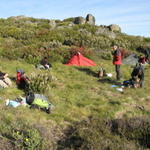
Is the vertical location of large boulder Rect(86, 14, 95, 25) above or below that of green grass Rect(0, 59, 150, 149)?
above

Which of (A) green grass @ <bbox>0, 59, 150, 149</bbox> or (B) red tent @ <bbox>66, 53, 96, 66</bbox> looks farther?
(B) red tent @ <bbox>66, 53, 96, 66</bbox>

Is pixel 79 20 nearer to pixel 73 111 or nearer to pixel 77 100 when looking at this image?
pixel 77 100

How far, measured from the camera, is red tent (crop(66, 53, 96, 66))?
15765mm

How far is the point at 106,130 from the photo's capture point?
6.89 m

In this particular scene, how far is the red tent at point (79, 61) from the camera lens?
51.7 ft

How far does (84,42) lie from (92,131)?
1576cm

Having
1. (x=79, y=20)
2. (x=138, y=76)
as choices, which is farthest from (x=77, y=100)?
(x=79, y=20)

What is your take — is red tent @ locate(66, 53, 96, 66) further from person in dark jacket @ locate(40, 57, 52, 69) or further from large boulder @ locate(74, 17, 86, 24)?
large boulder @ locate(74, 17, 86, 24)

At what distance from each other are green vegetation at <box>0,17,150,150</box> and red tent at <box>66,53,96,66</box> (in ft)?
1.80

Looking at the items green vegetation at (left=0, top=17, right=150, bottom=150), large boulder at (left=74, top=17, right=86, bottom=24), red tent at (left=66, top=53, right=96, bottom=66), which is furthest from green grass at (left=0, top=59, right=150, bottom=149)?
large boulder at (left=74, top=17, right=86, bottom=24)

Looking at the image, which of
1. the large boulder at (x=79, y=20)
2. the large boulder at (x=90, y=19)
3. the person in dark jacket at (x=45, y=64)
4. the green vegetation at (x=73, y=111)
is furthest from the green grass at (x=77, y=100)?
the large boulder at (x=90, y=19)

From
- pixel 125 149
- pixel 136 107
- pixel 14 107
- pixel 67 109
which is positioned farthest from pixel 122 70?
pixel 125 149

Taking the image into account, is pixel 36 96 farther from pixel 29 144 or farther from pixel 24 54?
pixel 24 54

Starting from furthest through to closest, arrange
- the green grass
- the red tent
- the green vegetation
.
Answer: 1. the red tent
2. the green grass
3. the green vegetation
